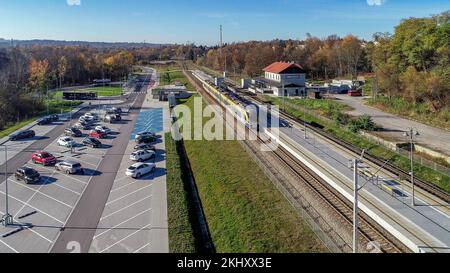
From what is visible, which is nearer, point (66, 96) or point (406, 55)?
point (406, 55)

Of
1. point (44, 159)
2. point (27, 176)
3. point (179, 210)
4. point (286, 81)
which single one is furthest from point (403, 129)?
point (286, 81)

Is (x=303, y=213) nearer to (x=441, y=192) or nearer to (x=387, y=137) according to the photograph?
(x=441, y=192)

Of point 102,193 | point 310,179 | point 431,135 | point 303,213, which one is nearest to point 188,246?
point 303,213

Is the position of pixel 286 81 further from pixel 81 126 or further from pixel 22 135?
pixel 22 135

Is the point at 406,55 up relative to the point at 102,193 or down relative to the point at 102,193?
up

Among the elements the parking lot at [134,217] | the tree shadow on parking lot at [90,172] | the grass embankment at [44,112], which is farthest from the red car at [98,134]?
the tree shadow on parking lot at [90,172]
